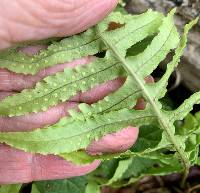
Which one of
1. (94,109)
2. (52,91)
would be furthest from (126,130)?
(52,91)

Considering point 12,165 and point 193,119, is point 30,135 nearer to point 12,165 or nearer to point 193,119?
point 12,165

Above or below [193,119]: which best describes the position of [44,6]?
above

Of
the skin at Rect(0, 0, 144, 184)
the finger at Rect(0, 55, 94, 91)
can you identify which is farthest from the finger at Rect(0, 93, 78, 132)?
the finger at Rect(0, 55, 94, 91)

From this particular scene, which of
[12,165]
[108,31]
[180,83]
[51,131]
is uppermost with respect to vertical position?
[180,83]

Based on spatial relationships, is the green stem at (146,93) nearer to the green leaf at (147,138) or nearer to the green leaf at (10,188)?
the green leaf at (147,138)

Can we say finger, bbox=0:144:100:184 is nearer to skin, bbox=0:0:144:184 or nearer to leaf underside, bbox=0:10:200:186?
skin, bbox=0:0:144:184

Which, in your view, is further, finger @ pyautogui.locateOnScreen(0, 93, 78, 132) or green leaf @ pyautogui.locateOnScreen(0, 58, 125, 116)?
finger @ pyautogui.locateOnScreen(0, 93, 78, 132)

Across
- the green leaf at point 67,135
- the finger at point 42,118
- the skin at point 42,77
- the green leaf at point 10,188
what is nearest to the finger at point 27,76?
the skin at point 42,77
